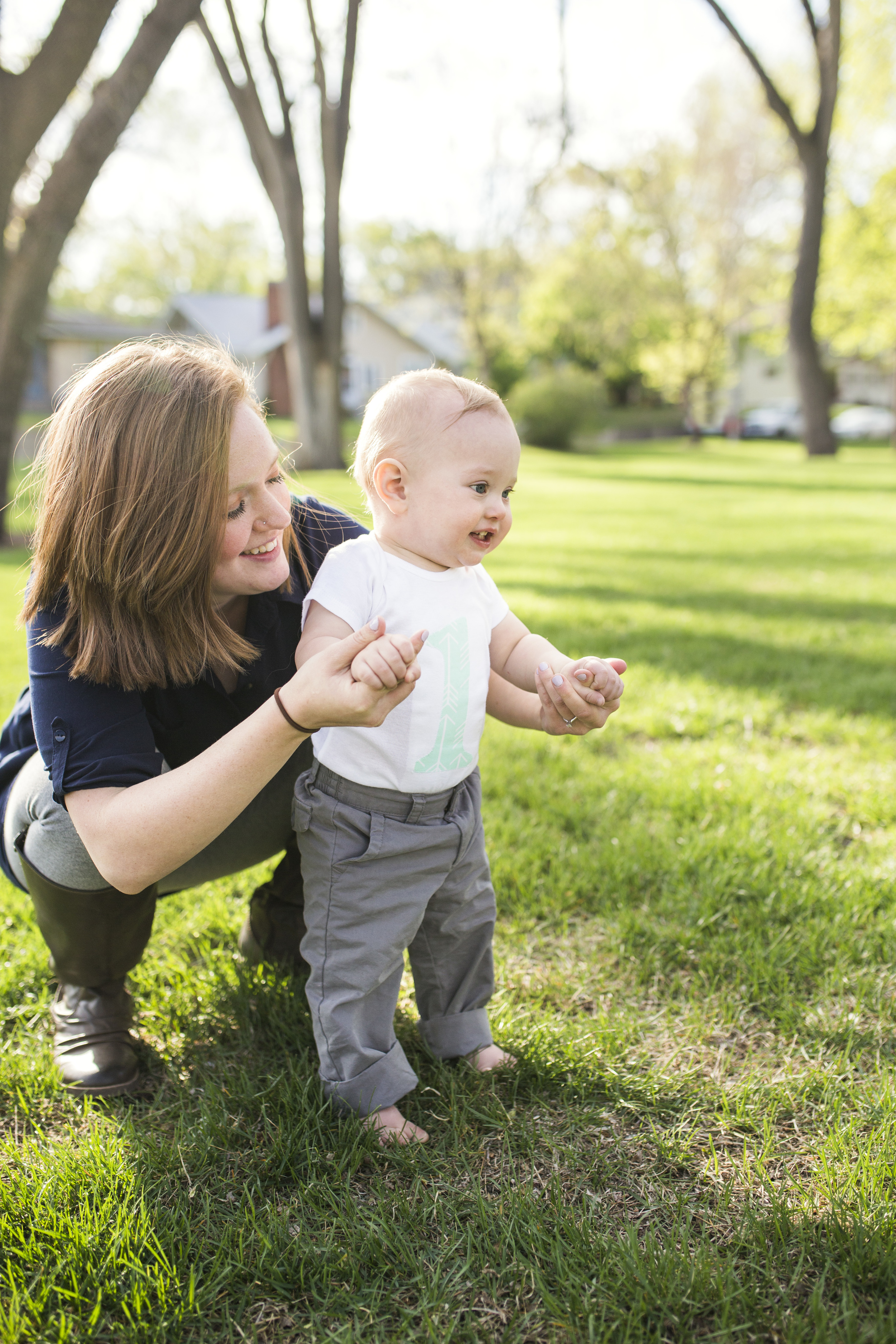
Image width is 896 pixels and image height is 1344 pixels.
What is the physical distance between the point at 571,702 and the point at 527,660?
0.23 meters

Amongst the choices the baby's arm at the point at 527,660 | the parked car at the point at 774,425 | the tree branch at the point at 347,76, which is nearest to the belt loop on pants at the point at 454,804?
the baby's arm at the point at 527,660

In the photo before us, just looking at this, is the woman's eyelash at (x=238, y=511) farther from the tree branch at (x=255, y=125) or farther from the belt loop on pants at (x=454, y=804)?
the tree branch at (x=255, y=125)

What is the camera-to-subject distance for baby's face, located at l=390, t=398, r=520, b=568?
62.3 inches

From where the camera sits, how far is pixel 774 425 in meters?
38.0

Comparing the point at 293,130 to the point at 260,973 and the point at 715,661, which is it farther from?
the point at 260,973

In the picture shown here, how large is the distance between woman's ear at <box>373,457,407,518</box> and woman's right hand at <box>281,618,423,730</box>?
0.32 m

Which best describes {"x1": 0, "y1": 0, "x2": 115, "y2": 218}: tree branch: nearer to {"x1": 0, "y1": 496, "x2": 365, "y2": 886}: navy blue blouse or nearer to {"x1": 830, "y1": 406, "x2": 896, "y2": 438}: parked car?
{"x1": 0, "y1": 496, "x2": 365, "y2": 886}: navy blue blouse

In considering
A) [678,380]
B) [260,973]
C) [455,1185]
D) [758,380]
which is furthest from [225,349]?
[758,380]

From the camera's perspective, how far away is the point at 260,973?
85.1 inches

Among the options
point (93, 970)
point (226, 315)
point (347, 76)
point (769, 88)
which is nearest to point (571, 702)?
point (93, 970)

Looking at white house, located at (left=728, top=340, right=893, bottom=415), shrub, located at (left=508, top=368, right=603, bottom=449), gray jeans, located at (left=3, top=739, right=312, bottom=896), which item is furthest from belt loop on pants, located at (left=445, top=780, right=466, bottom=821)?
white house, located at (left=728, top=340, right=893, bottom=415)

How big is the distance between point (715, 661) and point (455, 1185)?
349 cm

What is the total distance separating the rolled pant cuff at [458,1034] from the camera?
188cm

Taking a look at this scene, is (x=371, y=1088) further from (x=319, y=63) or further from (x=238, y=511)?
(x=319, y=63)
